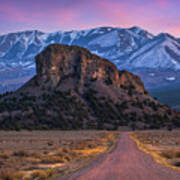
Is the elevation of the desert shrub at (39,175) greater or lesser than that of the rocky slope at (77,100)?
lesser

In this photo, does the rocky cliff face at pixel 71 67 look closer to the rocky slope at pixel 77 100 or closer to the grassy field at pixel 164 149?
the rocky slope at pixel 77 100

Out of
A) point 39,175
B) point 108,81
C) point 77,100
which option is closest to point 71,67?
point 108,81

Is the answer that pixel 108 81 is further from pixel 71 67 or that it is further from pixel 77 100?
pixel 77 100

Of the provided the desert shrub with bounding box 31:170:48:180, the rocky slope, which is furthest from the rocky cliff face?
the desert shrub with bounding box 31:170:48:180

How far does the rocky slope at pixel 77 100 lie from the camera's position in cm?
8844

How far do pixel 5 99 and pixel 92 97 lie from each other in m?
30.7

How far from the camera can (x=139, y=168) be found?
15148 millimetres

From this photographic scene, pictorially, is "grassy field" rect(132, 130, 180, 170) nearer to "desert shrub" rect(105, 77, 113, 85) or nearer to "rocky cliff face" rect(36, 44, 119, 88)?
"rocky cliff face" rect(36, 44, 119, 88)

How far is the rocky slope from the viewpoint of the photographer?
88.4 metres

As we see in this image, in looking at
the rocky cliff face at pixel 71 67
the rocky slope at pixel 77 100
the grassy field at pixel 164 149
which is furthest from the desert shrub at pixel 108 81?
the grassy field at pixel 164 149

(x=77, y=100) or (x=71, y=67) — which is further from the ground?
(x=71, y=67)

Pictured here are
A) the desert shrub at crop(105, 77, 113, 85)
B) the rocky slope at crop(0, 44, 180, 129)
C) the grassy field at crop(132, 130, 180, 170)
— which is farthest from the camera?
the desert shrub at crop(105, 77, 113, 85)

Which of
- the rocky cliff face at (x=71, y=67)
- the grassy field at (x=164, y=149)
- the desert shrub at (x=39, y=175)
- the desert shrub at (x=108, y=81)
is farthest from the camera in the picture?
the desert shrub at (x=108, y=81)

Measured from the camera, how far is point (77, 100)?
332 feet
